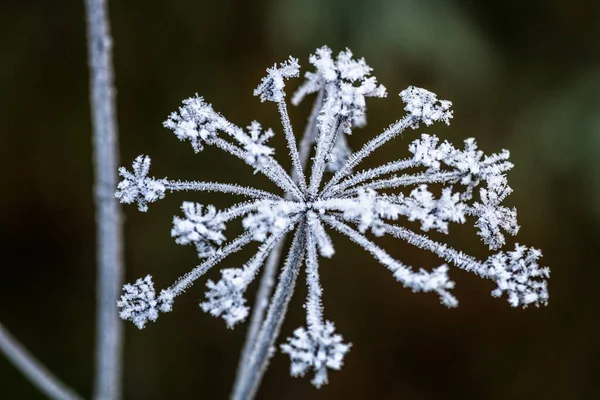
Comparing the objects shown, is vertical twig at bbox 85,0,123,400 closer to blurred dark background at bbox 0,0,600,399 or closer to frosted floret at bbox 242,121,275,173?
frosted floret at bbox 242,121,275,173

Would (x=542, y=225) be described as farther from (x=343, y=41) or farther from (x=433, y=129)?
(x=343, y=41)

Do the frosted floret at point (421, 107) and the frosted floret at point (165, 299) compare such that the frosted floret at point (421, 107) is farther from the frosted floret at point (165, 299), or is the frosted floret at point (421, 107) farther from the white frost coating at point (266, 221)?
the frosted floret at point (165, 299)

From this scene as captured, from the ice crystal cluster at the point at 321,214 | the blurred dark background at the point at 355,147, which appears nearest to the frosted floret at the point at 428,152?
the ice crystal cluster at the point at 321,214

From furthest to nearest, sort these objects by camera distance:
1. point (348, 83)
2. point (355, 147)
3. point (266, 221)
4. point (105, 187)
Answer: point (355, 147), point (105, 187), point (348, 83), point (266, 221)

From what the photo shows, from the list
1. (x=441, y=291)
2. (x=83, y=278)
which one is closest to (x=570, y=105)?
(x=441, y=291)

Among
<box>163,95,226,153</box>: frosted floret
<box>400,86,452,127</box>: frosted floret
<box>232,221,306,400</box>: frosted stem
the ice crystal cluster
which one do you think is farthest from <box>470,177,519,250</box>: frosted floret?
<box>163,95,226,153</box>: frosted floret

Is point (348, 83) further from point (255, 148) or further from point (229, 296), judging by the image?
point (229, 296)

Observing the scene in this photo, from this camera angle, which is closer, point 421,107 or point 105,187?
point 421,107

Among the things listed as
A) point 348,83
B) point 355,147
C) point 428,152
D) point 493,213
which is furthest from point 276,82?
point 355,147
